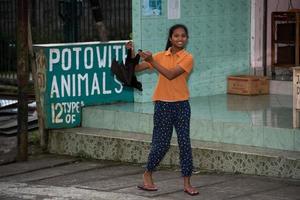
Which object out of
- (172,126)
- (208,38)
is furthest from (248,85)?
(172,126)

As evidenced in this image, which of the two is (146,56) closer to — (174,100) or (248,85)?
(174,100)

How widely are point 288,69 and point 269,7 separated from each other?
1059mm

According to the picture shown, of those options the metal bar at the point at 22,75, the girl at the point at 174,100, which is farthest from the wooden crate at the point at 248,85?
the girl at the point at 174,100

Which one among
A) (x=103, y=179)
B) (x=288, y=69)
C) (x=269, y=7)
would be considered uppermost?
(x=269, y=7)

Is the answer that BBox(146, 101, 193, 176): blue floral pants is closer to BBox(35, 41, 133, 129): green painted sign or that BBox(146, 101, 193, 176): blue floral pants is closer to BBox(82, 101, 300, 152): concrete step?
BBox(82, 101, 300, 152): concrete step

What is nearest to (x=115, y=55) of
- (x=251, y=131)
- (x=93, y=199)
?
(x=251, y=131)

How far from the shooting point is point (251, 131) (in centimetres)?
1085

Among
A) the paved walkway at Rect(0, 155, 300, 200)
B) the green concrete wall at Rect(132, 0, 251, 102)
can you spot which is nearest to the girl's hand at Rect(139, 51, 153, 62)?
the paved walkway at Rect(0, 155, 300, 200)

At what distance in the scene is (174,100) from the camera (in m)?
9.34

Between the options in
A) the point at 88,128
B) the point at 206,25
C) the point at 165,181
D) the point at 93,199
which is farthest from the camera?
the point at 206,25

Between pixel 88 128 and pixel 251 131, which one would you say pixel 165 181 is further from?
pixel 88 128

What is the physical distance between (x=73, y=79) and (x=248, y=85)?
9.69 feet

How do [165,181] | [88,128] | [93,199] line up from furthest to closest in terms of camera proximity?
1. [88,128]
2. [165,181]
3. [93,199]

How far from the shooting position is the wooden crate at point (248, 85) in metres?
14.1
